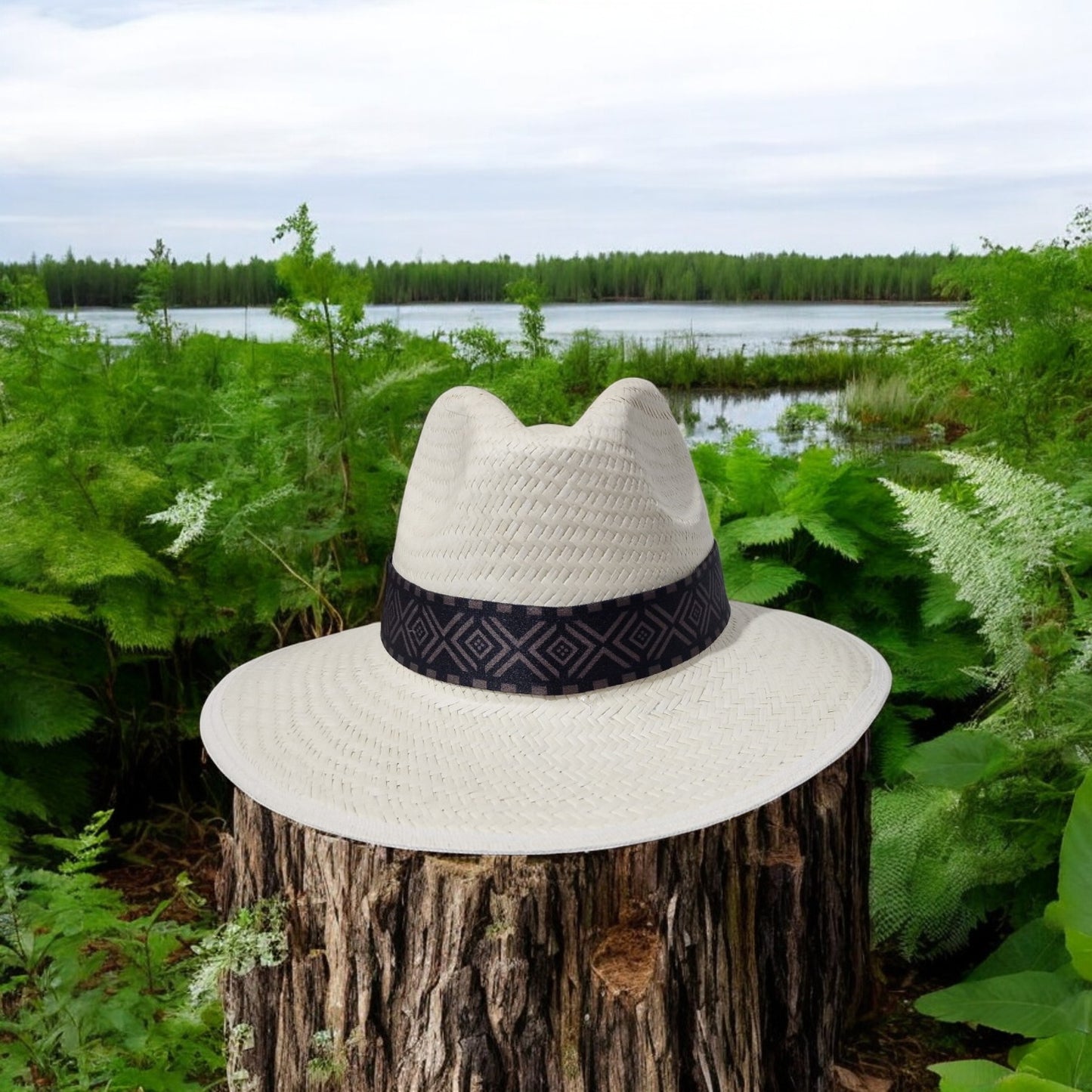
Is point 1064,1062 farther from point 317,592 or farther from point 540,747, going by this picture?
point 317,592

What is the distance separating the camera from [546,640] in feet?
6.16

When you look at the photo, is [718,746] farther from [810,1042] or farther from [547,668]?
[810,1042]

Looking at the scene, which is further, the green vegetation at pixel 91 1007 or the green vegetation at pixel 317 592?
the green vegetation at pixel 317 592

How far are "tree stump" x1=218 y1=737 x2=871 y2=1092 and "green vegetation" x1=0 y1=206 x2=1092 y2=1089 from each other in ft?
0.37

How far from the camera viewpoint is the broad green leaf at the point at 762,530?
3.29 metres

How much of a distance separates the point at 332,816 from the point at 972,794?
1.57 meters

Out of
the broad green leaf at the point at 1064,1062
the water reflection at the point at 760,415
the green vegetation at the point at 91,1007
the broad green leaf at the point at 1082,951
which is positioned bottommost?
the green vegetation at the point at 91,1007

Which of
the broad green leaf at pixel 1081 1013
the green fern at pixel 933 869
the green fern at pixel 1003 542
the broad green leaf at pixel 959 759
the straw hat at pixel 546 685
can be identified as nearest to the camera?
the straw hat at pixel 546 685

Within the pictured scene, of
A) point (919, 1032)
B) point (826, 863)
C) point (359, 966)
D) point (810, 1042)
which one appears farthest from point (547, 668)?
point (919, 1032)

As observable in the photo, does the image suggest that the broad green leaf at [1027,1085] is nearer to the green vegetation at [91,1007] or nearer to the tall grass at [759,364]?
the green vegetation at [91,1007]

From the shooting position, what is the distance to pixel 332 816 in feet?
5.65

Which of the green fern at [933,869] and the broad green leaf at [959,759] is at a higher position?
the broad green leaf at [959,759]

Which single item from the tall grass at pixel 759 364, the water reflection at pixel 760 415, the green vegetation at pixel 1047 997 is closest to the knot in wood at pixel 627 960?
the green vegetation at pixel 1047 997

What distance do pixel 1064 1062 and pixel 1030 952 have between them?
644mm
